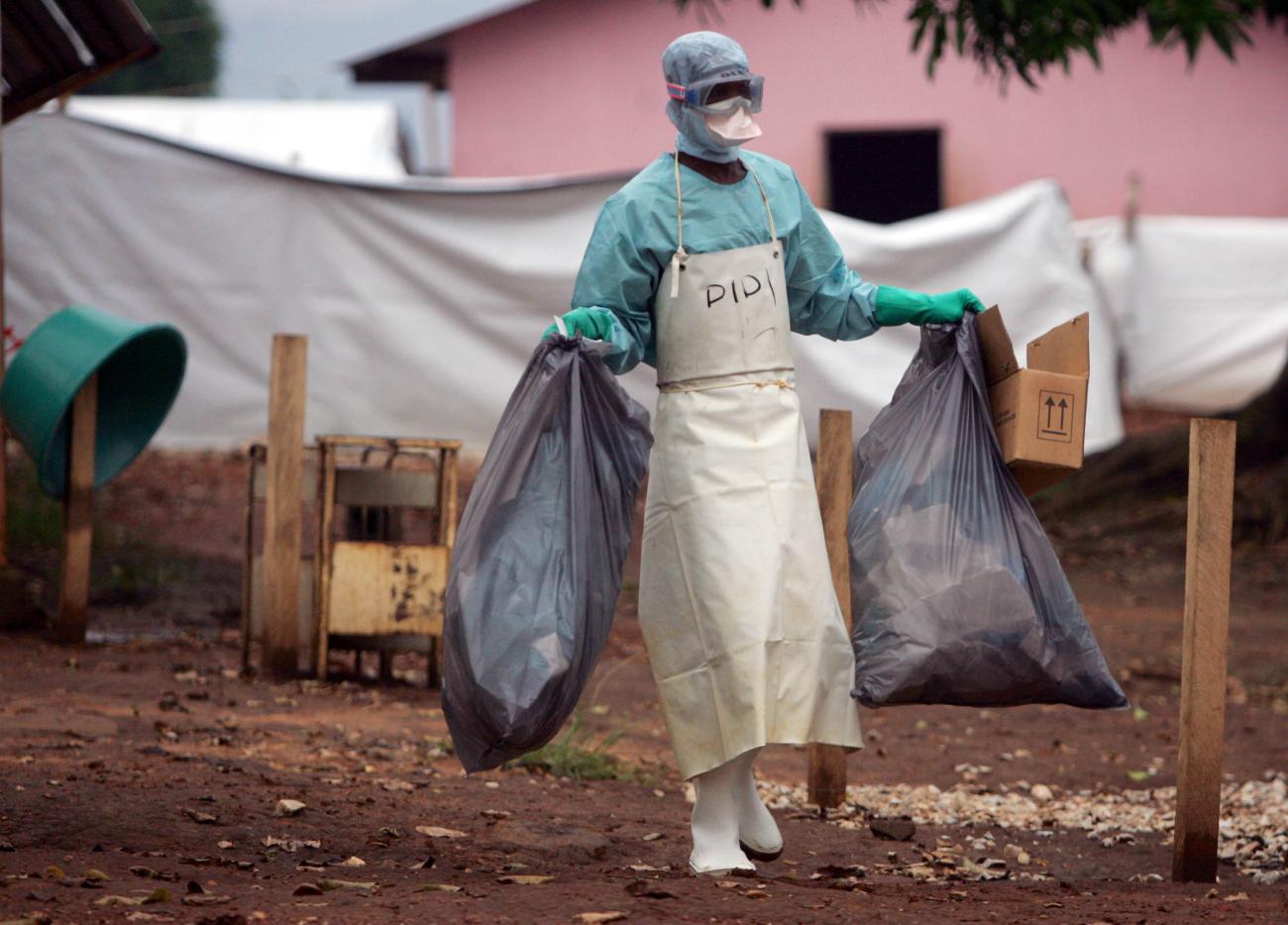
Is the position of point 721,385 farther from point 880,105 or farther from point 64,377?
point 880,105

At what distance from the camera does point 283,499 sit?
6.16 m

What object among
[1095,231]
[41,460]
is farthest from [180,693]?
[1095,231]

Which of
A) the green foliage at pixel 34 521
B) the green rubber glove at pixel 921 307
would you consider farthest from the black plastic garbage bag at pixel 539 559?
the green foliage at pixel 34 521

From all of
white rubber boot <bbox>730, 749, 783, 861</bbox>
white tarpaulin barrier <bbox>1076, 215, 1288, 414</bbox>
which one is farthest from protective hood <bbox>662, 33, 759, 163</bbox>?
white tarpaulin barrier <bbox>1076, 215, 1288, 414</bbox>

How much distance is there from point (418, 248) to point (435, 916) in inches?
322

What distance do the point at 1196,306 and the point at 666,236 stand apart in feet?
34.9

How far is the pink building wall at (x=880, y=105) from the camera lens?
50.6ft

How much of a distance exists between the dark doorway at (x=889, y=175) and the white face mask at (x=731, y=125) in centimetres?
1469

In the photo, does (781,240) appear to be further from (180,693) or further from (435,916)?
(180,693)

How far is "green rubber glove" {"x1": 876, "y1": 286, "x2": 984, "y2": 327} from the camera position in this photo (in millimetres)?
4000

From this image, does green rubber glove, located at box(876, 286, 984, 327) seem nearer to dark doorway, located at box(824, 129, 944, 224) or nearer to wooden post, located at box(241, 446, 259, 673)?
wooden post, located at box(241, 446, 259, 673)

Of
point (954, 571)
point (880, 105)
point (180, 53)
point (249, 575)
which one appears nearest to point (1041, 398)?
point (954, 571)

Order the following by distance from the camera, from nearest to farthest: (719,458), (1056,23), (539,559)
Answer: (539,559), (719,458), (1056,23)

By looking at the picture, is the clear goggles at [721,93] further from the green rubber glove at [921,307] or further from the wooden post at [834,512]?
the wooden post at [834,512]
